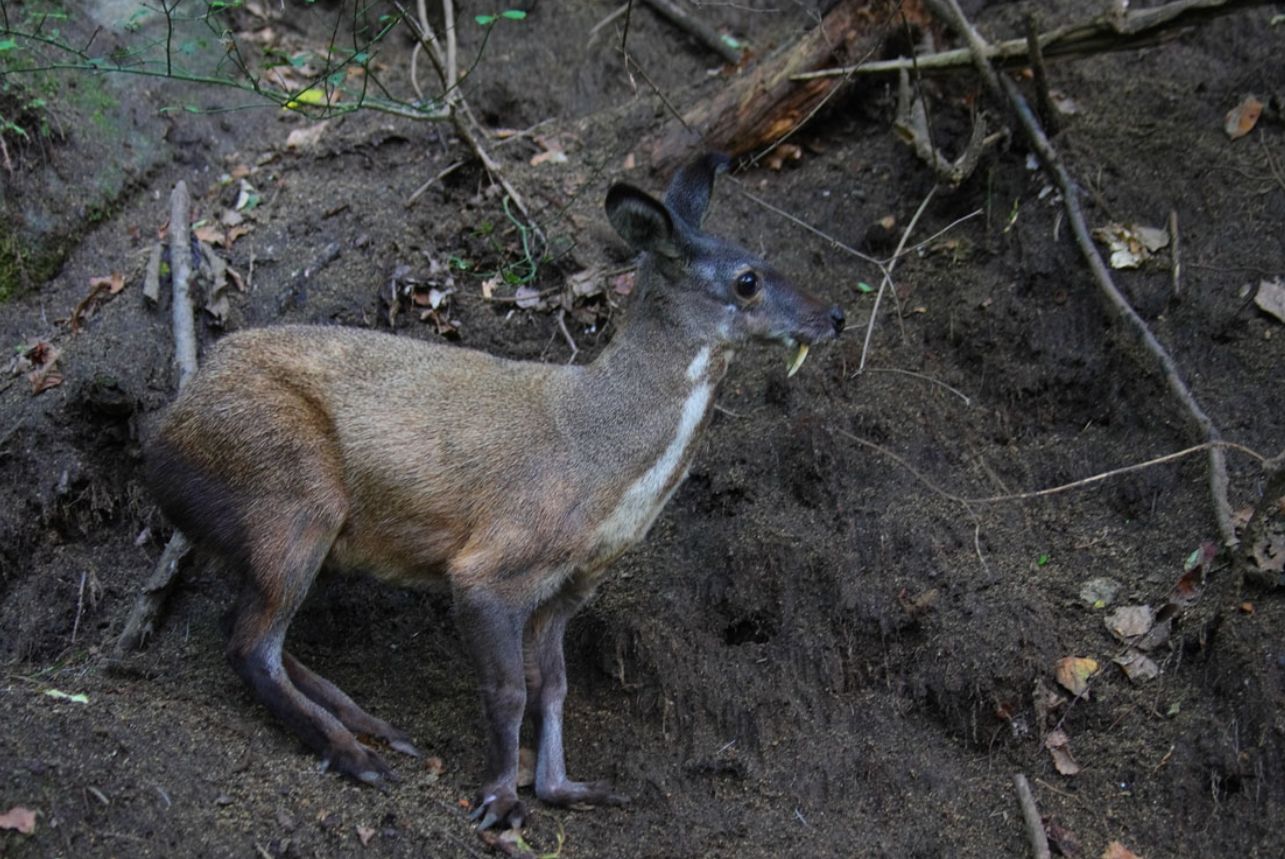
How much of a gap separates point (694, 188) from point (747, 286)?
752mm

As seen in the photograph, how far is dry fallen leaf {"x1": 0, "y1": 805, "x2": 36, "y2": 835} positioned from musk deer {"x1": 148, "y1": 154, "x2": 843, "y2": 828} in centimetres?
132

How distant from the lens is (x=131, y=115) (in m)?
8.81

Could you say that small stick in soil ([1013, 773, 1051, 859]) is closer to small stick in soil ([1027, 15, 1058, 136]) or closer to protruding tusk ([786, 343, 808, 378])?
protruding tusk ([786, 343, 808, 378])

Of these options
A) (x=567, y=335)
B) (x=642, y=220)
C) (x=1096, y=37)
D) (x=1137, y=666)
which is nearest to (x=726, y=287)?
(x=642, y=220)

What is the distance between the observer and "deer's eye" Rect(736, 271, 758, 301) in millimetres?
5832

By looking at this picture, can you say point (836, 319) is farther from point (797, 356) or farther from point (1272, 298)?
point (1272, 298)

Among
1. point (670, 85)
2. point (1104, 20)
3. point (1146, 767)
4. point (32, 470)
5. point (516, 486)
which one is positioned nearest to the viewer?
point (1146, 767)

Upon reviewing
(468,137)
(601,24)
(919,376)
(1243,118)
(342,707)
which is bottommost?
(342,707)

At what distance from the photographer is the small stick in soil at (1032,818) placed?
4.99 meters

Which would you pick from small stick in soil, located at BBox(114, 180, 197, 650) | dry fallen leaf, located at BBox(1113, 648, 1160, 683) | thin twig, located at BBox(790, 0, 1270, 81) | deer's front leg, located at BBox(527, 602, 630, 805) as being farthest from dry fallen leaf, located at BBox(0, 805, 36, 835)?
thin twig, located at BBox(790, 0, 1270, 81)

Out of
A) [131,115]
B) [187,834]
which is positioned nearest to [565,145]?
[131,115]

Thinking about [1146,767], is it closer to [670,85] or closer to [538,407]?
[538,407]

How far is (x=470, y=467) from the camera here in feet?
18.7

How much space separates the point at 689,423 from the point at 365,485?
1.65m
